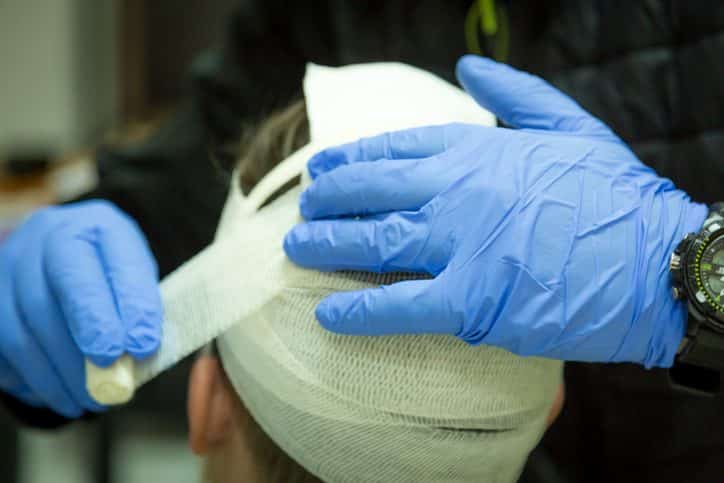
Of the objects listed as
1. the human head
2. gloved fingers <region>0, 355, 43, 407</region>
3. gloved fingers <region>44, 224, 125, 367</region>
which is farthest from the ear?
gloved fingers <region>0, 355, 43, 407</region>

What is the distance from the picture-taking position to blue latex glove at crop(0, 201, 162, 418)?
0.93 m

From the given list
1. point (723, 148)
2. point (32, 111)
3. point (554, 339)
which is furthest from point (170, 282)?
point (32, 111)

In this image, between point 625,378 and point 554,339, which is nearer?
point 554,339

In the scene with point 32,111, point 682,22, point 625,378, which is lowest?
point 32,111

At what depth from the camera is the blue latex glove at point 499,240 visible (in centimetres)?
77

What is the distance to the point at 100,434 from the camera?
2.51 metres

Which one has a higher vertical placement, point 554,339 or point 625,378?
→ point 554,339

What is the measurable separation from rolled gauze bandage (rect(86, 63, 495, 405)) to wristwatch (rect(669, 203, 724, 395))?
289 mm

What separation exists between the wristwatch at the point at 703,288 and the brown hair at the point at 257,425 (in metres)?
0.45

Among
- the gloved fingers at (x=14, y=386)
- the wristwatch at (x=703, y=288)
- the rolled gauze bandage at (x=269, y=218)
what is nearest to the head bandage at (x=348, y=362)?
the rolled gauze bandage at (x=269, y=218)

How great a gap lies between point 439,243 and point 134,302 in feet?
1.41

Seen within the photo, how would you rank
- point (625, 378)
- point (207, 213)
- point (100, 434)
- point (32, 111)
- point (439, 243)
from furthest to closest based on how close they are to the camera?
1. point (32, 111)
2. point (100, 434)
3. point (207, 213)
4. point (625, 378)
5. point (439, 243)

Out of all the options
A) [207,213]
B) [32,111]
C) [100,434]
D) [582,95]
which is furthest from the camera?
[32,111]

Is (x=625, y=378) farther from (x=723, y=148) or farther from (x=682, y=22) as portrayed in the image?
(x=682, y=22)
